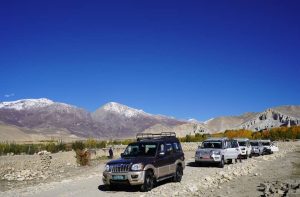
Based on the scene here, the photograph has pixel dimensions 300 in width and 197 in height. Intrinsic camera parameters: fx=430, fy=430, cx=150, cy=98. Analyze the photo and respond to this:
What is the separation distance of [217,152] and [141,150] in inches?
441

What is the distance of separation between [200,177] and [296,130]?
115149 mm

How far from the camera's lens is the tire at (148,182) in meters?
18.5

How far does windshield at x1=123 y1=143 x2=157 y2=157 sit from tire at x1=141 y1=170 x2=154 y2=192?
1038mm

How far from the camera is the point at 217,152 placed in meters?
29.9

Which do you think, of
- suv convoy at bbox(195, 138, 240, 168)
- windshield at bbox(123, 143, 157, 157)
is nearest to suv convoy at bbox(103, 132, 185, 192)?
windshield at bbox(123, 143, 157, 157)

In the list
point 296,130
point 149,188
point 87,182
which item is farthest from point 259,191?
point 296,130

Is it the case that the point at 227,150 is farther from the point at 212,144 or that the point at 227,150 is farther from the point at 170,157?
the point at 170,157

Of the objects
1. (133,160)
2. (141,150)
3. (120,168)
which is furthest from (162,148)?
(120,168)

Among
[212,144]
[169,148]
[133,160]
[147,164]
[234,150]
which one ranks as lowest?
[147,164]

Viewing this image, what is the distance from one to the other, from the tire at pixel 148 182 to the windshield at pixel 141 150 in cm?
104

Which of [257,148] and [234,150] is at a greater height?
[257,148]

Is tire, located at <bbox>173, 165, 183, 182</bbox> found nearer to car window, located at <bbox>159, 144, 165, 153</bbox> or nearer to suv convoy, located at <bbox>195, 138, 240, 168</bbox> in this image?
car window, located at <bbox>159, 144, 165, 153</bbox>

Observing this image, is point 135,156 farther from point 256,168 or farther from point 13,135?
point 13,135

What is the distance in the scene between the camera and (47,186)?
20531 mm
